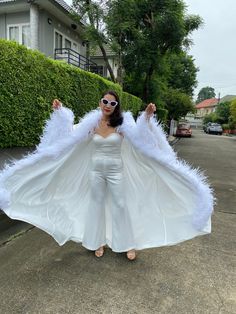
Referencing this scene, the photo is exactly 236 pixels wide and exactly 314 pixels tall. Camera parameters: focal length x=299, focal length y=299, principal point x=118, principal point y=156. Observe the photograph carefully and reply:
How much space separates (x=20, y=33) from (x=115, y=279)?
50.1 ft

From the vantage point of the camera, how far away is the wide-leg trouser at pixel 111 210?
340 centimetres

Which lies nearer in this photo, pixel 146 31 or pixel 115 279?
pixel 115 279

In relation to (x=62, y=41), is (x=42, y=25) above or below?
above

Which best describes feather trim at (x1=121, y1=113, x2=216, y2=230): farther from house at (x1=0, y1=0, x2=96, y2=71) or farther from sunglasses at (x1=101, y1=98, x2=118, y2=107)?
house at (x1=0, y1=0, x2=96, y2=71)

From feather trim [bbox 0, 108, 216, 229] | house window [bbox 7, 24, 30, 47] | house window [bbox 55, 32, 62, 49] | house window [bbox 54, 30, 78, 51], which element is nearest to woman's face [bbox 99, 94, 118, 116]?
feather trim [bbox 0, 108, 216, 229]

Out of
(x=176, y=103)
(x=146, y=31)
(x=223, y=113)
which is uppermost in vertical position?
(x=146, y=31)

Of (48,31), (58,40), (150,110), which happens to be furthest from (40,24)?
(150,110)

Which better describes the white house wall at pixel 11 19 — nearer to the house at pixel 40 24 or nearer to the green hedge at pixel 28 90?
the house at pixel 40 24

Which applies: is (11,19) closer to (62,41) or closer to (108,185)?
(62,41)

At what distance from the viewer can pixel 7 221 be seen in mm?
4422

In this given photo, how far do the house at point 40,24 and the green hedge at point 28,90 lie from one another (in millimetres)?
9028

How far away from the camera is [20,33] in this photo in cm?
1538

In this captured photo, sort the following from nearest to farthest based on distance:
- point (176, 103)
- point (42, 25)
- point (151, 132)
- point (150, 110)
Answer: point (150, 110), point (151, 132), point (42, 25), point (176, 103)

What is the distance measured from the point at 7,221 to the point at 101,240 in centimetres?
168
